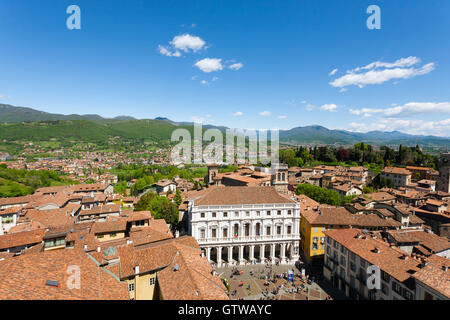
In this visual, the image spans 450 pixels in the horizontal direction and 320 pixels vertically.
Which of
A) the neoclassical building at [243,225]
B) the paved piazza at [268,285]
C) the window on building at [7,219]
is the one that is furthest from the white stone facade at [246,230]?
the window on building at [7,219]

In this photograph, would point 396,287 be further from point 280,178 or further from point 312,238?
point 280,178

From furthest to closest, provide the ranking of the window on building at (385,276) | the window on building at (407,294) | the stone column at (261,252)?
the stone column at (261,252) < the window on building at (385,276) < the window on building at (407,294)

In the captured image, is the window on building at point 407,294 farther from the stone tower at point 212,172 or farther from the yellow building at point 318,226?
the stone tower at point 212,172

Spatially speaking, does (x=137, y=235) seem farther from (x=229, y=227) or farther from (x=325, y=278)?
(x=325, y=278)

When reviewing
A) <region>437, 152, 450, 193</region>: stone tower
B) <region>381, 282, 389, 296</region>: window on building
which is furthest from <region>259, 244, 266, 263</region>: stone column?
<region>437, 152, 450, 193</region>: stone tower

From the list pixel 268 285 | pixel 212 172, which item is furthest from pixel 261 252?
pixel 212 172
